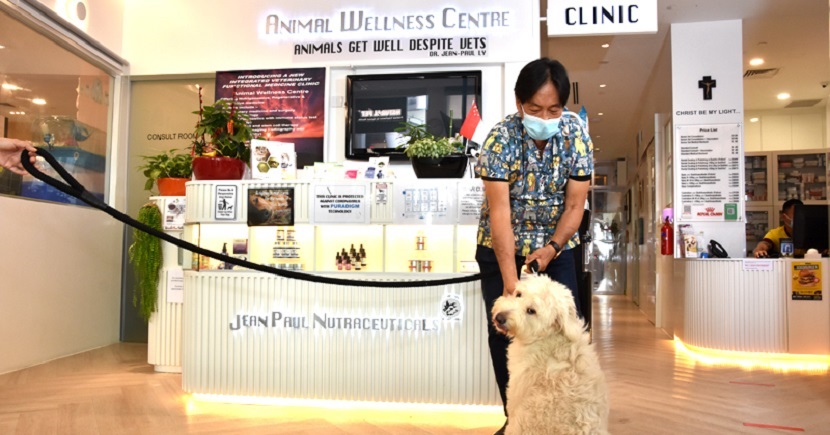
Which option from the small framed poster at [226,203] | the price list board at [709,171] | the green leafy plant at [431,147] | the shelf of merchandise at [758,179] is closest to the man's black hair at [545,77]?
the green leafy plant at [431,147]

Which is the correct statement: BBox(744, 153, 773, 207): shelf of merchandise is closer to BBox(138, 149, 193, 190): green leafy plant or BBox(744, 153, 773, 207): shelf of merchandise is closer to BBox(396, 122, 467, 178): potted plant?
BBox(396, 122, 467, 178): potted plant

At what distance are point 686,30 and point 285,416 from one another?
5.95 meters

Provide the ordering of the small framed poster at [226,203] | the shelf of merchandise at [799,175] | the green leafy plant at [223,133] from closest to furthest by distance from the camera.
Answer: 1. the small framed poster at [226,203]
2. the green leafy plant at [223,133]
3. the shelf of merchandise at [799,175]

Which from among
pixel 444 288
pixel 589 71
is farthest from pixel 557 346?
pixel 589 71

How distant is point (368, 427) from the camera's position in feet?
10.6

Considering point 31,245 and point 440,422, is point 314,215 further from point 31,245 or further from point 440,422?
point 31,245

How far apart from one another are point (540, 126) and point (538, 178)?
0.20 meters

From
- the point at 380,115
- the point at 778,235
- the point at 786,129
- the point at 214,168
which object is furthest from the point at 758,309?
the point at 786,129

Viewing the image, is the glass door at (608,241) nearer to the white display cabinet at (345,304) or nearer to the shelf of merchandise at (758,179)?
the shelf of merchandise at (758,179)

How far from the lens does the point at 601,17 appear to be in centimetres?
449

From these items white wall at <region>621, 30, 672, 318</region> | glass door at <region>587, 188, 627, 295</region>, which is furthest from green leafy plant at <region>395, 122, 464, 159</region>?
glass door at <region>587, 188, 627, 295</region>

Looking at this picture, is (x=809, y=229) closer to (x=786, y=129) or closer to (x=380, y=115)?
(x=380, y=115)

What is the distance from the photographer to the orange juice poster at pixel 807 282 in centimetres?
545

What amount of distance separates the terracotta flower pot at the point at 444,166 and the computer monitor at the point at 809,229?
3976 mm
